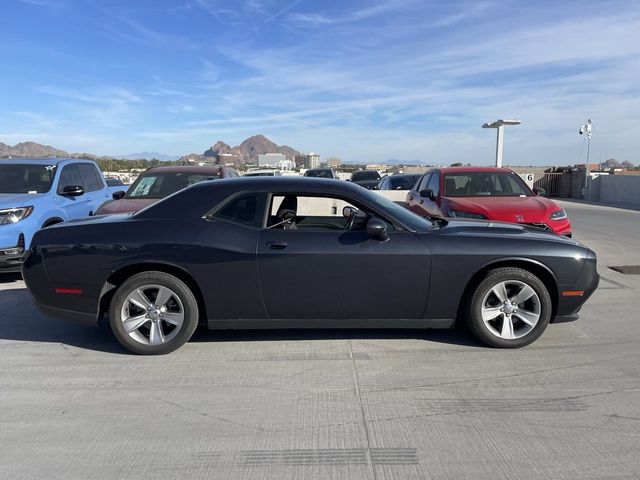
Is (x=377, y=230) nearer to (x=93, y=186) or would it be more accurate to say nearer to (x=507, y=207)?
(x=507, y=207)

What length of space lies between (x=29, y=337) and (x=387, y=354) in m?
3.62

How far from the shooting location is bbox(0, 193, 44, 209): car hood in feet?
24.9

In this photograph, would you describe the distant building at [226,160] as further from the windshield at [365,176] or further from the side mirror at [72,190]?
the side mirror at [72,190]

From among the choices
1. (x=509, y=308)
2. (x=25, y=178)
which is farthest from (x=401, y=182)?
(x=509, y=308)

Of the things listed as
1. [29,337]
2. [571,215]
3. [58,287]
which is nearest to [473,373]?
[58,287]

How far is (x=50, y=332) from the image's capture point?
18.2ft

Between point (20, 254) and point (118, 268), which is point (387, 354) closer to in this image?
point (118, 268)

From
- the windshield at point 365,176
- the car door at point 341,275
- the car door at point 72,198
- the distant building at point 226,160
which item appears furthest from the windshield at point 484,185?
the windshield at point 365,176

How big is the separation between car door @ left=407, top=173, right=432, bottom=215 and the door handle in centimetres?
565

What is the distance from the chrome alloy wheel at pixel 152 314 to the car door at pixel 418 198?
6.16 metres

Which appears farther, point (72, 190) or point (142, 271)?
point (72, 190)

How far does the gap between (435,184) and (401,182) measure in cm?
983

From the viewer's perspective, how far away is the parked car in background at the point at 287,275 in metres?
4.72

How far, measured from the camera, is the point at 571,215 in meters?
18.5
